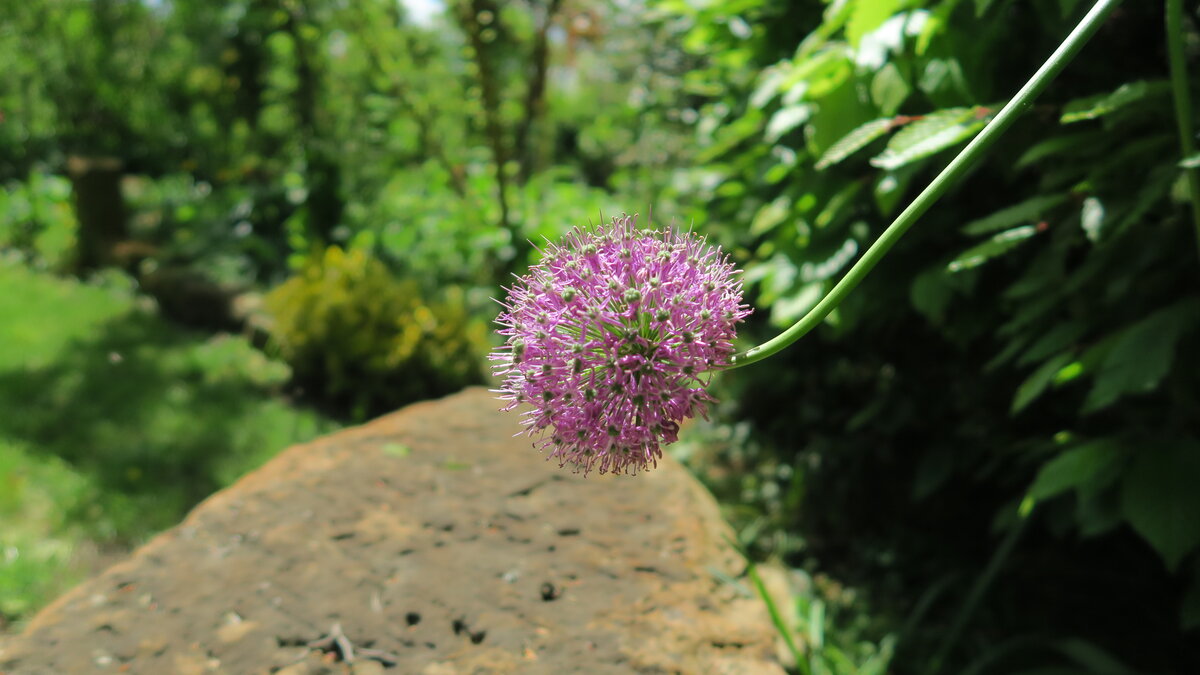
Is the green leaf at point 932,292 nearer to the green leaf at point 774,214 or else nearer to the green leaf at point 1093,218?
the green leaf at point 1093,218

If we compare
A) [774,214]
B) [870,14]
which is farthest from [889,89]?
[774,214]

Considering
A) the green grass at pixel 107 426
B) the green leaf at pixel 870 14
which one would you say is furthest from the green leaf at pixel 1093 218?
the green grass at pixel 107 426

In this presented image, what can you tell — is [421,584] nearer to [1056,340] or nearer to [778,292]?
[778,292]

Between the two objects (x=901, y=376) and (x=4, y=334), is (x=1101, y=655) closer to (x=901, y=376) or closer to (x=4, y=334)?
(x=901, y=376)

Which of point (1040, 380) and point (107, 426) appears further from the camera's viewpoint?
point (107, 426)

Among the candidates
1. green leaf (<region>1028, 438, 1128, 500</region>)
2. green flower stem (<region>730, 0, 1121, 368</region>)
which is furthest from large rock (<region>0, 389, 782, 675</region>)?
green flower stem (<region>730, 0, 1121, 368</region>)

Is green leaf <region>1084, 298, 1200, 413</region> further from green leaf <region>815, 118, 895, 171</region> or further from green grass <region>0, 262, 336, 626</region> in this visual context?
green grass <region>0, 262, 336, 626</region>
